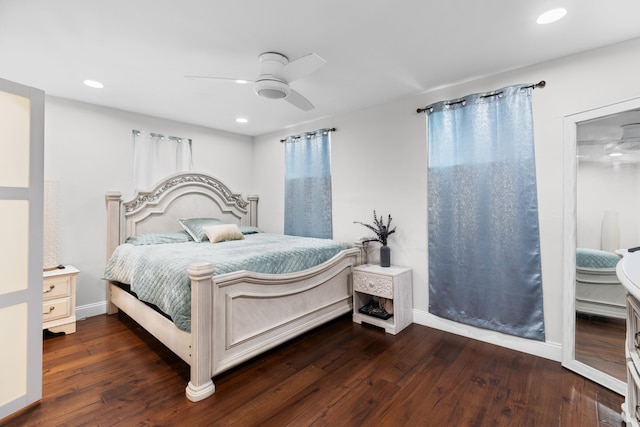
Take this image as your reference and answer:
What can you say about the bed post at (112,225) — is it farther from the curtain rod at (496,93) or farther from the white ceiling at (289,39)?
the curtain rod at (496,93)

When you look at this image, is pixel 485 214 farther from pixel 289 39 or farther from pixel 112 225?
pixel 112 225

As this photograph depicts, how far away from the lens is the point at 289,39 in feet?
6.82

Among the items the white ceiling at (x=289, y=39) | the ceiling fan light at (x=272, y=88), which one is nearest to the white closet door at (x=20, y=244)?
the white ceiling at (x=289, y=39)

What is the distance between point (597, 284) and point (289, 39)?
2856 millimetres

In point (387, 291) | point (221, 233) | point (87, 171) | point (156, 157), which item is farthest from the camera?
point (156, 157)

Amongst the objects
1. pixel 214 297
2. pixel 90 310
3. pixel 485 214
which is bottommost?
pixel 90 310

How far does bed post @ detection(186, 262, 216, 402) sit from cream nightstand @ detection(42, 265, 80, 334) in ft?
6.05

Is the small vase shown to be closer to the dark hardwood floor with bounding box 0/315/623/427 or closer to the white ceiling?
the dark hardwood floor with bounding box 0/315/623/427

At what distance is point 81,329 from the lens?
299 cm

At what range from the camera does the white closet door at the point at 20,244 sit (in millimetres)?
1716

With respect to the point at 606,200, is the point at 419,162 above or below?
above

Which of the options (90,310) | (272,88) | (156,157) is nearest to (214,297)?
(272,88)

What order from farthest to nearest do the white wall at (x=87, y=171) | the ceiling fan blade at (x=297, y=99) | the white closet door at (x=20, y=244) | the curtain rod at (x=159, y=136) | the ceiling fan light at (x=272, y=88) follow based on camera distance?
1. the curtain rod at (x=159, y=136)
2. the white wall at (x=87, y=171)
3. the ceiling fan blade at (x=297, y=99)
4. the ceiling fan light at (x=272, y=88)
5. the white closet door at (x=20, y=244)

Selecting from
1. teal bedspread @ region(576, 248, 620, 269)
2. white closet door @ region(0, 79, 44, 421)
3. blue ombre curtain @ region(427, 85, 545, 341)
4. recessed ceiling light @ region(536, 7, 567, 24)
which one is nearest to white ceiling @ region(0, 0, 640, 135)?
recessed ceiling light @ region(536, 7, 567, 24)
